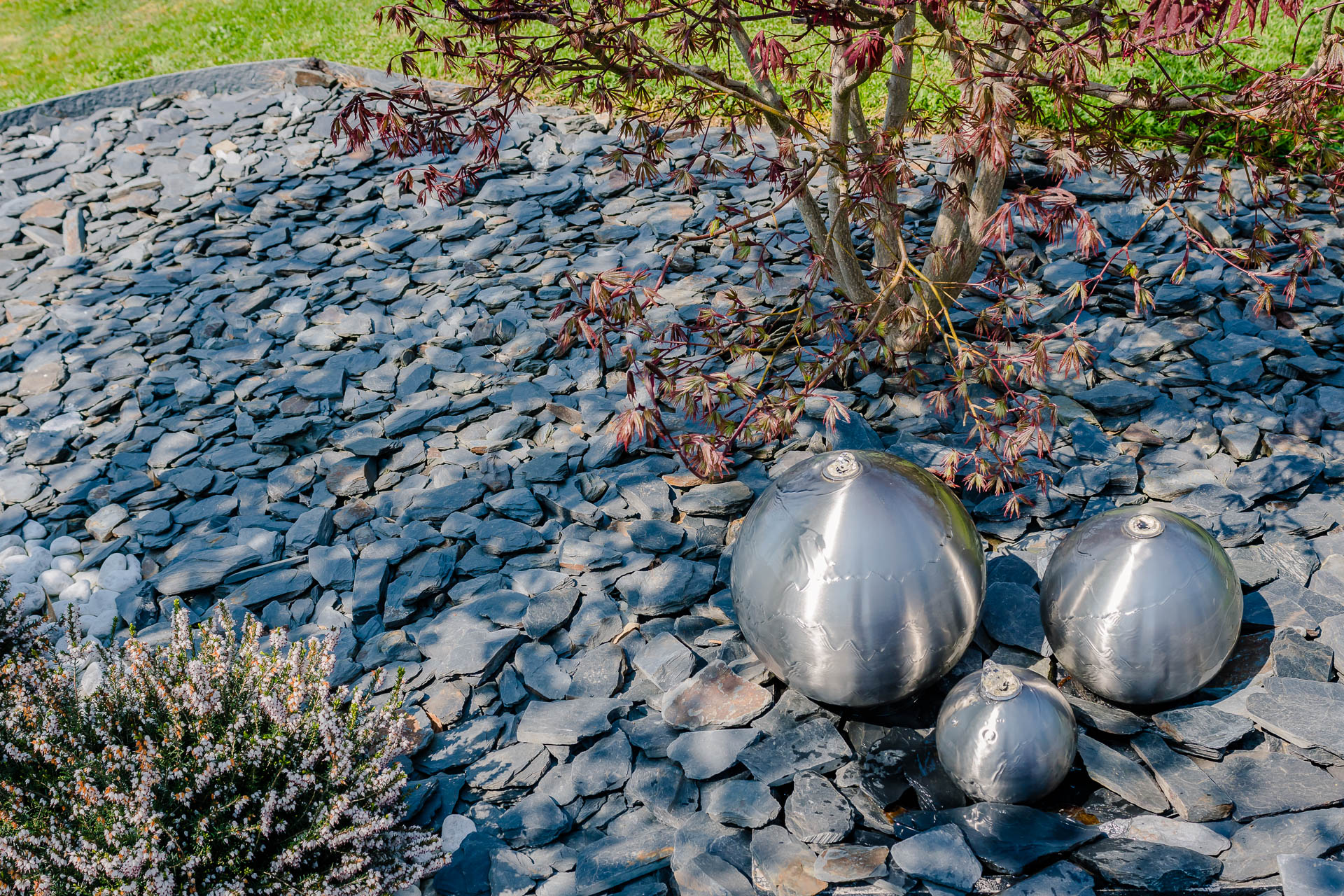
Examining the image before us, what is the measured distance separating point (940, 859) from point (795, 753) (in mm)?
426

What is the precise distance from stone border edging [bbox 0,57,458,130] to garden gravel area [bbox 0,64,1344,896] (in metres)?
1.60

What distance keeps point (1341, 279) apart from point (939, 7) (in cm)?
256

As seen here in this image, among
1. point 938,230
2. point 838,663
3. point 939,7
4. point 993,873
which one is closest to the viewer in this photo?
point 993,873

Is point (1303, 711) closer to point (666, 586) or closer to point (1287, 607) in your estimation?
point (1287, 607)

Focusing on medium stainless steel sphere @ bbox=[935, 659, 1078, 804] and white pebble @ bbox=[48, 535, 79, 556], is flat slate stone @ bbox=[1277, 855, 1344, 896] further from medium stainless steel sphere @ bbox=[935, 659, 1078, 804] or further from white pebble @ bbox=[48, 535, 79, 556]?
white pebble @ bbox=[48, 535, 79, 556]

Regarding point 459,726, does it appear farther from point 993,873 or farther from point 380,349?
point 380,349

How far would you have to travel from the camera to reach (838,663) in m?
2.15

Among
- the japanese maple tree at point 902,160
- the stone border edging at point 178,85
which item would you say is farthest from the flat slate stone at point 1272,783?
the stone border edging at point 178,85

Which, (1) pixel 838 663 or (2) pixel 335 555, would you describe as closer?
(1) pixel 838 663

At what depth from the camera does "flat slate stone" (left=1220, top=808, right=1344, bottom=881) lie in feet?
6.40

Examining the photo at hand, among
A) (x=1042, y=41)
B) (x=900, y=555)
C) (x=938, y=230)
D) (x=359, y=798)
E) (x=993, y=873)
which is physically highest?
(x=1042, y=41)

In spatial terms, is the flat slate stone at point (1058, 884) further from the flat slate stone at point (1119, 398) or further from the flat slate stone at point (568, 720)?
the flat slate stone at point (1119, 398)

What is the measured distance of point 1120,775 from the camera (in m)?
2.17

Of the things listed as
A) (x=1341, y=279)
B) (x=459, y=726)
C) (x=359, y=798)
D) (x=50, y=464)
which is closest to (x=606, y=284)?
(x=459, y=726)
